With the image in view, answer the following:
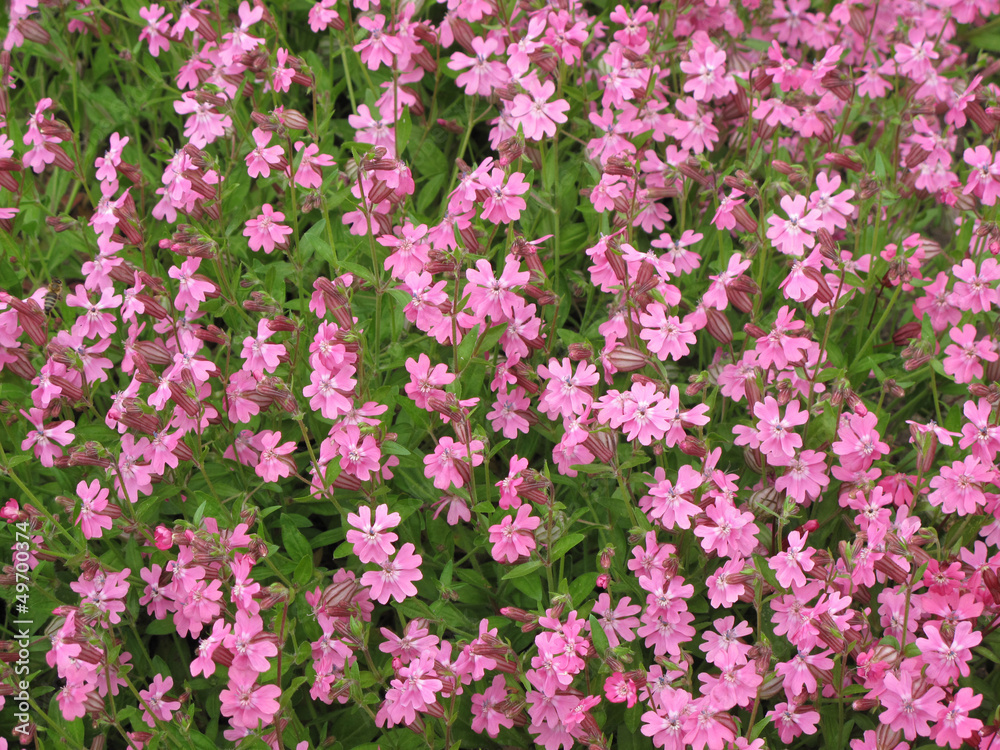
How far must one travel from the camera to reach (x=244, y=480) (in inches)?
103

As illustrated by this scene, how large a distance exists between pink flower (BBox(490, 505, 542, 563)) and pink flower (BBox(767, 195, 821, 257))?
1.02 metres

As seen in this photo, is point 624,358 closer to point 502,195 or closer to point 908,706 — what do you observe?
point 502,195

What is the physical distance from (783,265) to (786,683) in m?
1.43

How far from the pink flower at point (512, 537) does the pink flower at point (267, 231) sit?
1.07 meters

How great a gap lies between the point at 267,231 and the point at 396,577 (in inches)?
43.0

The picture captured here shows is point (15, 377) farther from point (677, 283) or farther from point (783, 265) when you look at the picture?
point (783, 265)

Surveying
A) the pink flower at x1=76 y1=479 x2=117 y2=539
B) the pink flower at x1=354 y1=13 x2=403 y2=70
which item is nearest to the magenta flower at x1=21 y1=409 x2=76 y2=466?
the pink flower at x1=76 y1=479 x2=117 y2=539

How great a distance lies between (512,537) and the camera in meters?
2.24

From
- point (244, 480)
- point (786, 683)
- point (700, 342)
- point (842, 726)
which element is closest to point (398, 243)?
point (244, 480)

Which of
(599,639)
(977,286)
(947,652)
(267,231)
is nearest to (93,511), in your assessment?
(267,231)

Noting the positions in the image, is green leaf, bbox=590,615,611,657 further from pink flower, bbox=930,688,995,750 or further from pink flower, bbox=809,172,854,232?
pink flower, bbox=809,172,854,232

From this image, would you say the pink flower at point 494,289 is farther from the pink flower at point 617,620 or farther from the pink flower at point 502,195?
the pink flower at point 617,620

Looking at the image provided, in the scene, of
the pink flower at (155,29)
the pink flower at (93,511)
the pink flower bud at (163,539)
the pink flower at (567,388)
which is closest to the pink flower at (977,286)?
the pink flower at (567,388)

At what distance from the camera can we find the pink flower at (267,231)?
103 inches
